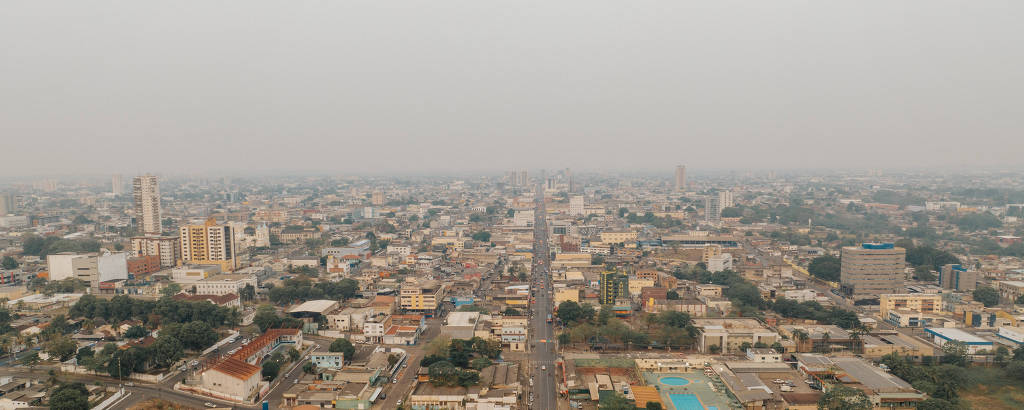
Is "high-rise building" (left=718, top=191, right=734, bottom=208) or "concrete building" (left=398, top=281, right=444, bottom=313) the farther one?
"high-rise building" (left=718, top=191, right=734, bottom=208)

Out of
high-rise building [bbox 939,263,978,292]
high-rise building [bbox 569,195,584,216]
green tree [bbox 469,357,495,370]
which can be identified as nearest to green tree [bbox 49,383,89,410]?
green tree [bbox 469,357,495,370]

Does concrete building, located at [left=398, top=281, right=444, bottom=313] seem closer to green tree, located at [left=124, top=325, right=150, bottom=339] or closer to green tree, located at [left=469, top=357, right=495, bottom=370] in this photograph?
green tree, located at [left=469, top=357, right=495, bottom=370]

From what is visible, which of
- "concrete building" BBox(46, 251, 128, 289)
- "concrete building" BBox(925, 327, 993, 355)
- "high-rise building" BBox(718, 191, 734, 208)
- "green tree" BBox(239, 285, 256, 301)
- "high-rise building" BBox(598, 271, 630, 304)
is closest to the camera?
"concrete building" BBox(925, 327, 993, 355)

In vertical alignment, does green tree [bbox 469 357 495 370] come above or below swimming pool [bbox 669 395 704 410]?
above

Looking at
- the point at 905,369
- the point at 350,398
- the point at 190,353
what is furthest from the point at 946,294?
the point at 190,353

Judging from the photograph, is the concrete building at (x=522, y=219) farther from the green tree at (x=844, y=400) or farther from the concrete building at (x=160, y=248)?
the green tree at (x=844, y=400)

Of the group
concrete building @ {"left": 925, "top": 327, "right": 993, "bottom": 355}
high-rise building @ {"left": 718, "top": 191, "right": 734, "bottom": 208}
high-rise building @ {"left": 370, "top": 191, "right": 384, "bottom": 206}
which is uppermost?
high-rise building @ {"left": 718, "top": 191, "right": 734, "bottom": 208}

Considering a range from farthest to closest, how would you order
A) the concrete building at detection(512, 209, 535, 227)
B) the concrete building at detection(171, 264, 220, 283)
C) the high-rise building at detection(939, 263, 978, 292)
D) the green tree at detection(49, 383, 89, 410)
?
the concrete building at detection(512, 209, 535, 227) → the concrete building at detection(171, 264, 220, 283) → the high-rise building at detection(939, 263, 978, 292) → the green tree at detection(49, 383, 89, 410)

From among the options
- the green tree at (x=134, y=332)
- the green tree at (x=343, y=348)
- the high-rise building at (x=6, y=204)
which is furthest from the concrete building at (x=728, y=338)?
the high-rise building at (x=6, y=204)

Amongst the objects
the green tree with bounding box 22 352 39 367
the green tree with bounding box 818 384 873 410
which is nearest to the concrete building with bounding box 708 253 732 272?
the green tree with bounding box 818 384 873 410
